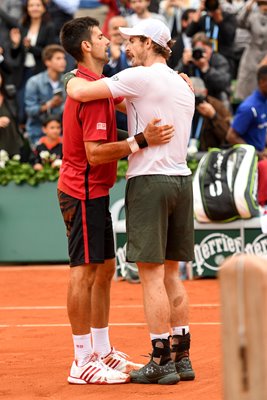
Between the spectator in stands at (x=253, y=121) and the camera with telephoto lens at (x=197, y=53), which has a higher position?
the camera with telephoto lens at (x=197, y=53)

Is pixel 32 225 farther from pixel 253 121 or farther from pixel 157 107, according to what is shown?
pixel 157 107

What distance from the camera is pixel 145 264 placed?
7.52 metres

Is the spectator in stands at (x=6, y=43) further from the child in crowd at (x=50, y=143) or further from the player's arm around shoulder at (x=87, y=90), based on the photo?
the player's arm around shoulder at (x=87, y=90)

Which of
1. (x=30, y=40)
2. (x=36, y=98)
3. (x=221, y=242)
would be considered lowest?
(x=221, y=242)

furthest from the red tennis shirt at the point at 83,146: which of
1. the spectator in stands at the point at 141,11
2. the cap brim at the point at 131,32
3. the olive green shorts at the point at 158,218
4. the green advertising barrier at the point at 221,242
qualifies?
the spectator in stands at the point at 141,11

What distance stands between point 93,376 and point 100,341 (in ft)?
1.29

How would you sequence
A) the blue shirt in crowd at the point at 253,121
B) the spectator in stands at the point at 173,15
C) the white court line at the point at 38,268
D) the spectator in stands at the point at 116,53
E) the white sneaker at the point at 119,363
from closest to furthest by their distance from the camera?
the white sneaker at the point at 119,363, the blue shirt in crowd at the point at 253,121, the white court line at the point at 38,268, the spectator in stands at the point at 116,53, the spectator in stands at the point at 173,15

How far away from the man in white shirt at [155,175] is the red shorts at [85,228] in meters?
0.20

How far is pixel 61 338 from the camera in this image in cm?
976

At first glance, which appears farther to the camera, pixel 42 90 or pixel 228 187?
pixel 42 90

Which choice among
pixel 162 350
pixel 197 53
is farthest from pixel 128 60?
pixel 162 350

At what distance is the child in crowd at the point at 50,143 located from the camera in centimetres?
1537

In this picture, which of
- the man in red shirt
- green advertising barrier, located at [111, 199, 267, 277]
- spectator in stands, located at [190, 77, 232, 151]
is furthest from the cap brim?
spectator in stands, located at [190, 77, 232, 151]

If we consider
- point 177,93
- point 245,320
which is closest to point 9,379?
point 177,93
